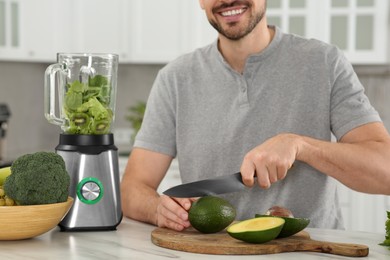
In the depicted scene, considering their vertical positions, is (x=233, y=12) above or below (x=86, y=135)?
above

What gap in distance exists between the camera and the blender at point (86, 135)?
1912 mm

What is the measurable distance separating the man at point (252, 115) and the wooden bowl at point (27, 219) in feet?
1.37

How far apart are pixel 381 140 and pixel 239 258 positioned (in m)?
0.74

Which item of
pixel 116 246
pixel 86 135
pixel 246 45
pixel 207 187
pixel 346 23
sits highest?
pixel 346 23

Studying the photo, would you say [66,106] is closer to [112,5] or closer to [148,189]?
[148,189]

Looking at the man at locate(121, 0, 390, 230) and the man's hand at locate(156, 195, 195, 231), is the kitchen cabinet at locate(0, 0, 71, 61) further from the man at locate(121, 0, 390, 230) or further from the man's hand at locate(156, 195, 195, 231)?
the man's hand at locate(156, 195, 195, 231)

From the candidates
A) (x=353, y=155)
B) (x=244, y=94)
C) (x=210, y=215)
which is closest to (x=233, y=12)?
(x=244, y=94)

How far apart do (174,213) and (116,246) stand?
0.20m

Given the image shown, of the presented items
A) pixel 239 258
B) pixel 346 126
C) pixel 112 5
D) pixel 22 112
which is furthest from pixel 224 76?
pixel 22 112

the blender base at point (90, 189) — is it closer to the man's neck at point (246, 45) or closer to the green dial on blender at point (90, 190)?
the green dial on blender at point (90, 190)

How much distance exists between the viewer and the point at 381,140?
2.17 meters

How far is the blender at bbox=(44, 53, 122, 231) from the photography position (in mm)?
1912

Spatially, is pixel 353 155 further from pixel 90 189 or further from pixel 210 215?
pixel 90 189

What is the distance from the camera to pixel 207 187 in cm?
187
